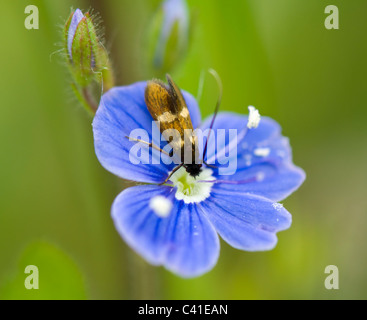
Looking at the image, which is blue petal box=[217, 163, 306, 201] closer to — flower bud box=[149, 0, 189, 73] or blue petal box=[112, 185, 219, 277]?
blue petal box=[112, 185, 219, 277]

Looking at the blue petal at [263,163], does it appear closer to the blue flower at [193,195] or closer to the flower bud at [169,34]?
the blue flower at [193,195]

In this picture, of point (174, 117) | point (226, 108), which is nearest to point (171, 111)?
point (174, 117)

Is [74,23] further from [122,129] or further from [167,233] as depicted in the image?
[167,233]

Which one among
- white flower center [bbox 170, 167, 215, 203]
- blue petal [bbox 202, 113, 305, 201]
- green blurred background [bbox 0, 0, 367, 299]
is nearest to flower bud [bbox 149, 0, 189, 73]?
green blurred background [bbox 0, 0, 367, 299]

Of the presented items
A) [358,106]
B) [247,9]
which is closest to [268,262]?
[358,106]

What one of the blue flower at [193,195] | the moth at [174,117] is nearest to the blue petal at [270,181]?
the blue flower at [193,195]
